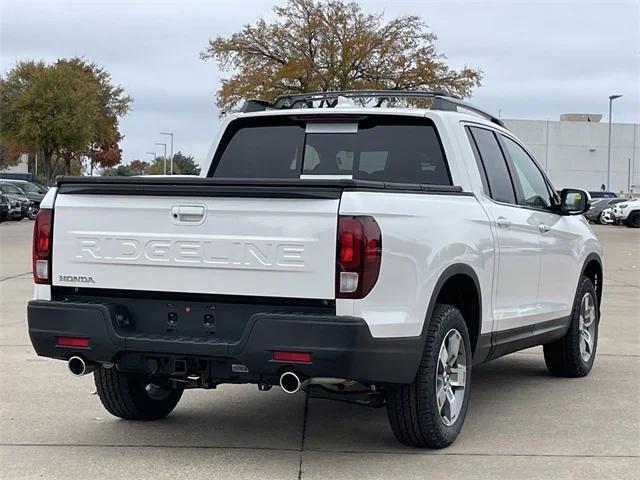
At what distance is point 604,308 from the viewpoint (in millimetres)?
13234

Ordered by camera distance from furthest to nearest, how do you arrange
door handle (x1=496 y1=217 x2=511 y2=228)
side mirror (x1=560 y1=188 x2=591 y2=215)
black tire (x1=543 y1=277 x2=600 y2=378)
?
black tire (x1=543 y1=277 x2=600 y2=378), side mirror (x1=560 y1=188 x2=591 y2=215), door handle (x1=496 y1=217 x2=511 y2=228)

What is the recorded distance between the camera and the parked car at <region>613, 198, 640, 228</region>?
143 feet

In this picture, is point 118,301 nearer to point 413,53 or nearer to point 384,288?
point 384,288

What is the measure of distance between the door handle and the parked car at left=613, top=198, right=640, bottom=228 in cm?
3902

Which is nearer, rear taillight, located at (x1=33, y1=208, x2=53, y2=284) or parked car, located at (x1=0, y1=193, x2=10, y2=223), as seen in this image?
rear taillight, located at (x1=33, y1=208, x2=53, y2=284)

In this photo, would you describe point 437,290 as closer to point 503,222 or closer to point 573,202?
point 503,222

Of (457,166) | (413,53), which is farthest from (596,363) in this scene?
(413,53)

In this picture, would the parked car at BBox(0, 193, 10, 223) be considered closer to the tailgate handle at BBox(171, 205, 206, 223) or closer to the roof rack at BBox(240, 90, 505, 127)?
the roof rack at BBox(240, 90, 505, 127)

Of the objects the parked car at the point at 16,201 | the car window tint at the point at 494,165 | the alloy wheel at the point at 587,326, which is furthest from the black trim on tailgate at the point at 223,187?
the parked car at the point at 16,201

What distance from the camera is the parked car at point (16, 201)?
38.2m

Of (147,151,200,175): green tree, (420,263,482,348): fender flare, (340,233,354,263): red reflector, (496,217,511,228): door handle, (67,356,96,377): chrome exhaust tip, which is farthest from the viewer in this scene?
(147,151,200,175): green tree

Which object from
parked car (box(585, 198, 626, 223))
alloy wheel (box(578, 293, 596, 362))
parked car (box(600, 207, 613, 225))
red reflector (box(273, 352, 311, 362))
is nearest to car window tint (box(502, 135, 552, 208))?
alloy wheel (box(578, 293, 596, 362))

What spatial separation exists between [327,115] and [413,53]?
37086 mm

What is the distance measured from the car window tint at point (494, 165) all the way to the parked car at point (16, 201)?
110 ft
